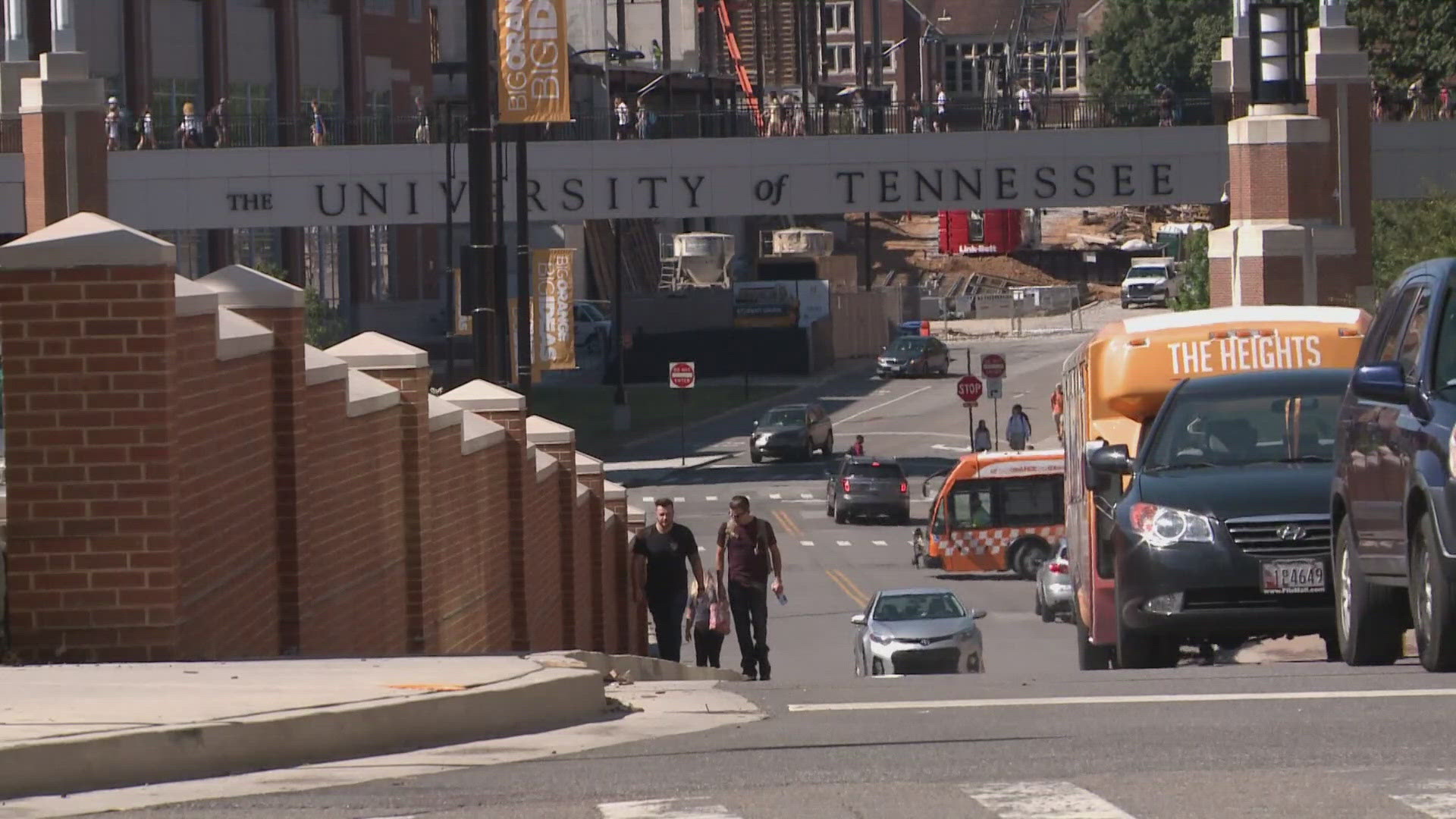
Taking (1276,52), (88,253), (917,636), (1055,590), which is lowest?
(1055,590)

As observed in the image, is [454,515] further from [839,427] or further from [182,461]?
[839,427]

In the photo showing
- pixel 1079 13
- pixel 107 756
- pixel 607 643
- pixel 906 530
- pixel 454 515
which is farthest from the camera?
pixel 1079 13

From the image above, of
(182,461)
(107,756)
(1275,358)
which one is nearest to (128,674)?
(182,461)

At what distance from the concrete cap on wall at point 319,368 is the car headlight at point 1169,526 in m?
4.62

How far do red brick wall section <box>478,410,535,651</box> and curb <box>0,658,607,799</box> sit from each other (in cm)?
784

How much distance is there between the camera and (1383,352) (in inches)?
412

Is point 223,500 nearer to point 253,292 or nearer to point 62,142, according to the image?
point 253,292

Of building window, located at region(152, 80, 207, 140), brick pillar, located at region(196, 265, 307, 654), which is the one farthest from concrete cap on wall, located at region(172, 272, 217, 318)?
building window, located at region(152, 80, 207, 140)

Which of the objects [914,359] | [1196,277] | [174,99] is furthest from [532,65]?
[914,359]

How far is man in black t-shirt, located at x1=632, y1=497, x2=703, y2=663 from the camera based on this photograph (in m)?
20.3

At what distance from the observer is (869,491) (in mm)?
46781

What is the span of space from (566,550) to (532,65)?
9.05 meters

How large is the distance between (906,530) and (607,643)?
2345 centimetres

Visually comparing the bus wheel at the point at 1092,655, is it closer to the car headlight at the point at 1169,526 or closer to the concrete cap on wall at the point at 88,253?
the car headlight at the point at 1169,526
